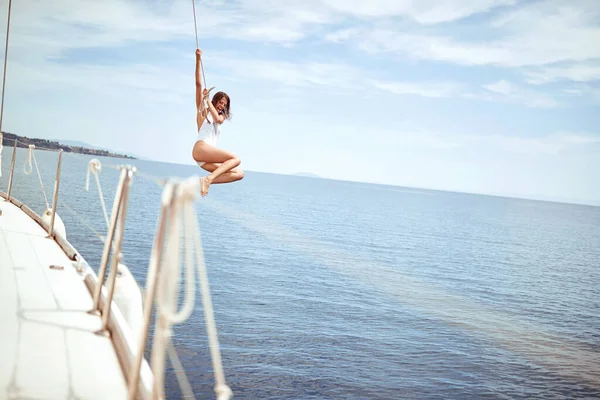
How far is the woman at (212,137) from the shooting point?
581 cm

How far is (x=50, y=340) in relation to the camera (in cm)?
329

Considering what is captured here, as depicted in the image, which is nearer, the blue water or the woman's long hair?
the woman's long hair

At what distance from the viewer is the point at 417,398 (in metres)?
12.6

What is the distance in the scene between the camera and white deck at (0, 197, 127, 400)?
9.20ft

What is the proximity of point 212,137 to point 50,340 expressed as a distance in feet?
10.2

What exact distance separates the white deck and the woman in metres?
1.76

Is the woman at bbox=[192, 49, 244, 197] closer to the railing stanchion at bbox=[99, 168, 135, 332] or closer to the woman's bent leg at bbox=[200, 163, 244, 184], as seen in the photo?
the woman's bent leg at bbox=[200, 163, 244, 184]

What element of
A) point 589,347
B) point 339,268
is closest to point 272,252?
point 339,268

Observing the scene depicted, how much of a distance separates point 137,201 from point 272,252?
70.8 feet

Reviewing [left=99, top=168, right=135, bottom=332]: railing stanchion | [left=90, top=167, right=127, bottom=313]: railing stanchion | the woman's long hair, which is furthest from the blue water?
[left=99, top=168, right=135, bottom=332]: railing stanchion

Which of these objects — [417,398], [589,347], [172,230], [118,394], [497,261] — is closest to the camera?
[172,230]

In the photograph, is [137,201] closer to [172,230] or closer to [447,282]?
[447,282]

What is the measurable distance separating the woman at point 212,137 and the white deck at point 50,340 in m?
1.76

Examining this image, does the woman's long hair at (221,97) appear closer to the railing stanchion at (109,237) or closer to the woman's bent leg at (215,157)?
the woman's bent leg at (215,157)
